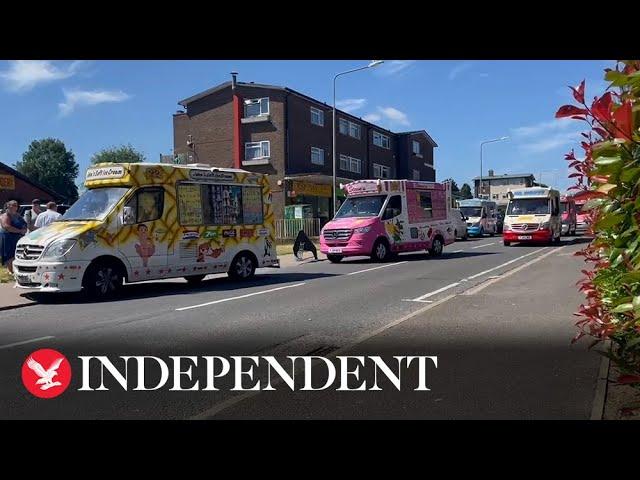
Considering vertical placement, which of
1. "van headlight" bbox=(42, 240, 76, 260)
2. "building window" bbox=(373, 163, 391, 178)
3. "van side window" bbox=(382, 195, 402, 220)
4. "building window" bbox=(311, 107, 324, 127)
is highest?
"building window" bbox=(311, 107, 324, 127)

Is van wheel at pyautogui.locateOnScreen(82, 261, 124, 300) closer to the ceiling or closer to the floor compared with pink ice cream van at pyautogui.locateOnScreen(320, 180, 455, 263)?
closer to the floor

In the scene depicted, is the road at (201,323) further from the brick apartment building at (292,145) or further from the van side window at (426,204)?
the brick apartment building at (292,145)

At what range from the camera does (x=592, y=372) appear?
5465mm

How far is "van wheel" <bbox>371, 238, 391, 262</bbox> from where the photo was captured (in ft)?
60.0

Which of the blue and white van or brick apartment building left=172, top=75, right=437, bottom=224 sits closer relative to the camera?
brick apartment building left=172, top=75, right=437, bottom=224

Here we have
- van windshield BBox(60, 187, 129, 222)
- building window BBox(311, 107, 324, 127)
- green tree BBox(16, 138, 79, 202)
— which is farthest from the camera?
building window BBox(311, 107, 324, 127)

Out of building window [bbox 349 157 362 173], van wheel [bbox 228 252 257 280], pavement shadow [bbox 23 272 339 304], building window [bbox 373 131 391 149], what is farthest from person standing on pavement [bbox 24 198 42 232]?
building window [bbox 349 157 362 173]

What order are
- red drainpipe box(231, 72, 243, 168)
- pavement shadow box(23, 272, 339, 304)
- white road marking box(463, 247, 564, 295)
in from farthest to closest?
red drainpipe box(231, 72, 243, 168)
white road marking box(463, 247, 564, 295)
pavement shadow box(23, 272, 339, 304)

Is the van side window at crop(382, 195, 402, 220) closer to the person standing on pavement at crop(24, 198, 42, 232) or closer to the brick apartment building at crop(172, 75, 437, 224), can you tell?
the brick apartment building at crop(172, 75, 437, 224)

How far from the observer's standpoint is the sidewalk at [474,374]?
4504 mm

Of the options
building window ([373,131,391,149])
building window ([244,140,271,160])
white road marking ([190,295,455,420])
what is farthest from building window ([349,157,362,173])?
white road marking ([190,295,455,420])

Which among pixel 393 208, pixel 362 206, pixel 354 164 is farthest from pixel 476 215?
pixel 362 206

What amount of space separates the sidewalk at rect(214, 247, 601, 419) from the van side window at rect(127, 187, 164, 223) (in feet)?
18.7
